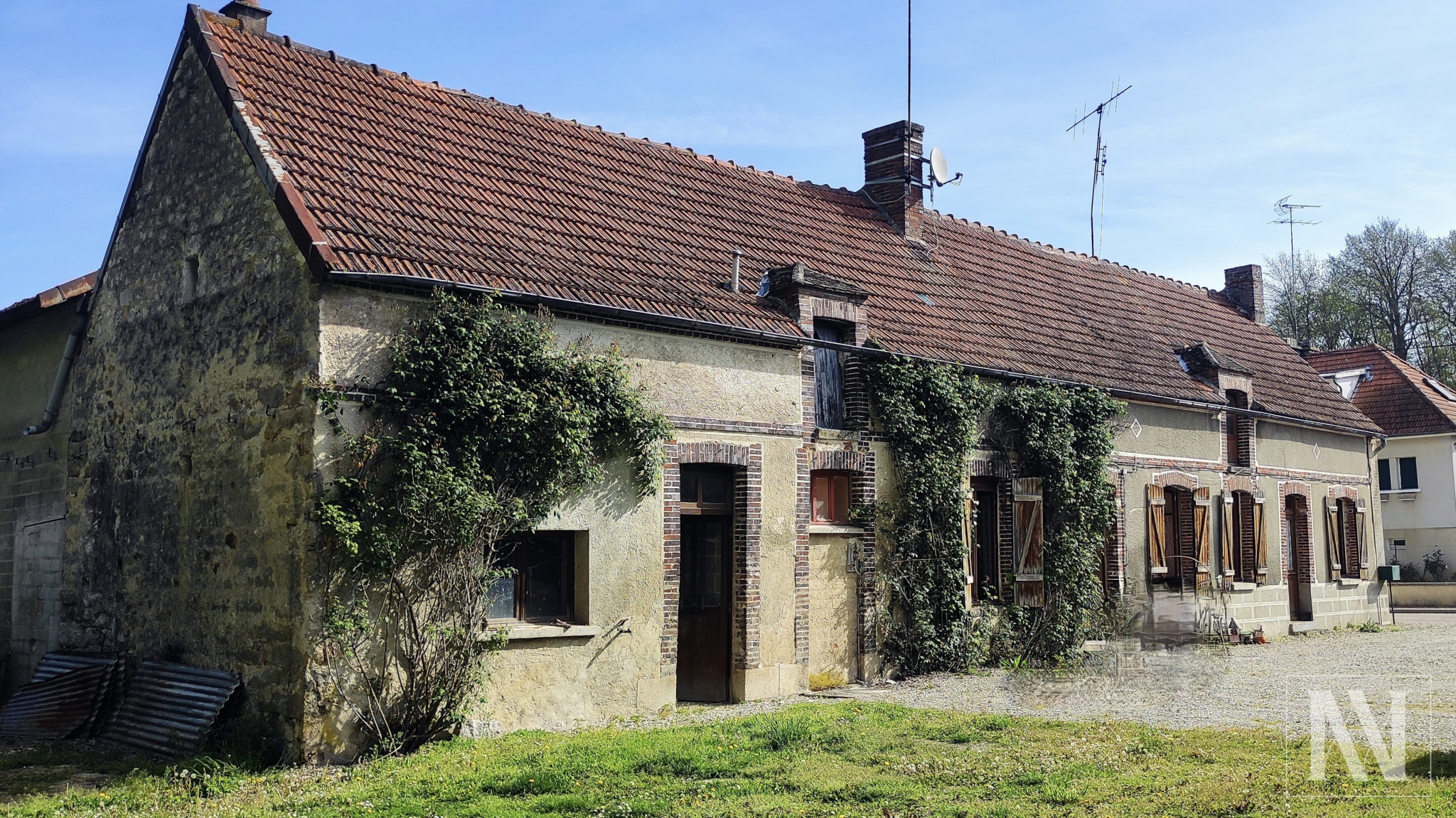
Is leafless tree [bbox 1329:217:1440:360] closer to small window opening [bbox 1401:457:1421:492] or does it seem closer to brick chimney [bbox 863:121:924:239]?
small window opening [bbox 1401:457:1421:492]

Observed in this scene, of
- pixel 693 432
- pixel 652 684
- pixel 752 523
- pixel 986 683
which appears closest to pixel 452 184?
pixel 693 432

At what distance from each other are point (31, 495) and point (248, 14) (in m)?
6.56

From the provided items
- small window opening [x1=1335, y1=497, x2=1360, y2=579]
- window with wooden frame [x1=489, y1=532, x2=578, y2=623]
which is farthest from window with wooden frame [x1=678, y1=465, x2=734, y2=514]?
small window opening [x1=1335, y1=497, x2=1360, y2=579]

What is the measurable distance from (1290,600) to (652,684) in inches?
610

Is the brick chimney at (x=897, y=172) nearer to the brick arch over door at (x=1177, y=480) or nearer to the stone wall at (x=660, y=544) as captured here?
the brick arch over door at (x=1177, y=480)

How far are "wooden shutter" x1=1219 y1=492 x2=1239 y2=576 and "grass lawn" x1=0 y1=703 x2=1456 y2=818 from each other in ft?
34.7

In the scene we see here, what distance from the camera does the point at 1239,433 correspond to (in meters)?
21.2

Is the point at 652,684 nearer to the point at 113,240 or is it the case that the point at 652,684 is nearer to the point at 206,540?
the point at 206,540

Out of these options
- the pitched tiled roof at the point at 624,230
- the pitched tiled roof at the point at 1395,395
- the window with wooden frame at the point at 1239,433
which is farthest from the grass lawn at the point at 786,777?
the pitched tiled roof at the point at 1395,395

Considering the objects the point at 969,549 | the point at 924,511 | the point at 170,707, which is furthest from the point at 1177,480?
the point at 170,707

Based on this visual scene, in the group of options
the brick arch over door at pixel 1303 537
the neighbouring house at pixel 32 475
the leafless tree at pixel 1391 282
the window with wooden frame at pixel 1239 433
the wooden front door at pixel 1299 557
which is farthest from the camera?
the leafless tree at pixel 1391 282

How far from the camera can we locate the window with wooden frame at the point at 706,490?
12773mm

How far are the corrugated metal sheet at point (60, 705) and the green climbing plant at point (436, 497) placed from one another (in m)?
3.66

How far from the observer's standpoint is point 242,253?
11.3 metres
